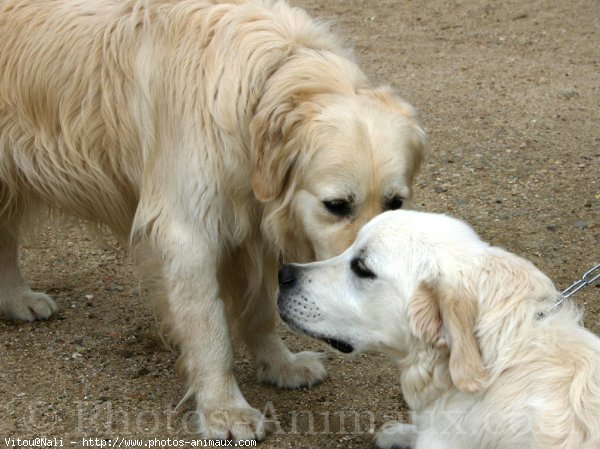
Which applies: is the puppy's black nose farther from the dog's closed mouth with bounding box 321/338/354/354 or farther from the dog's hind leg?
the dog's hind leg

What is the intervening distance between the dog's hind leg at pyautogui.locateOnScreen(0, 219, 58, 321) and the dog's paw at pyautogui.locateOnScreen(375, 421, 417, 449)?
6.36 ft

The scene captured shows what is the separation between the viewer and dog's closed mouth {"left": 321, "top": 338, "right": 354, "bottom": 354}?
3.57 metres

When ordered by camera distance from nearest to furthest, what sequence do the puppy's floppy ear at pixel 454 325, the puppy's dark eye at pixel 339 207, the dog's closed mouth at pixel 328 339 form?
the puppy's floppy ear at pixel 454 325 < the dog's closed mouth at pixel 328 339 < the puppy's dark eye at pixel 339 207

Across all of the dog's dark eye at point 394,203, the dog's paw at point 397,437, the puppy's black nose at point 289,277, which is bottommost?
the dog's paw at point 397,437

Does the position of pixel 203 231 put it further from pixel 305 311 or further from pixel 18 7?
pixel 18 7

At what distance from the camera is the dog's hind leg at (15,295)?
5.01 m

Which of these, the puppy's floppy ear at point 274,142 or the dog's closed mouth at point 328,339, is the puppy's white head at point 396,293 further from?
the puppy's floppy ear at point 274,142

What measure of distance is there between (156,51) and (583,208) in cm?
311

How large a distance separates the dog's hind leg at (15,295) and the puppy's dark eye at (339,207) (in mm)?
1951

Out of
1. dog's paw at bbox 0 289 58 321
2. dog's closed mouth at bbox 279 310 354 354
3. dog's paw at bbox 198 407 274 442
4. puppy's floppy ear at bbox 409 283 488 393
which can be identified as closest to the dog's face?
dog's closed mouth at bbox 279 310 354 354

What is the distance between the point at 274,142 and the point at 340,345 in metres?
0.79

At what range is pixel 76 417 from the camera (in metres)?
4.19

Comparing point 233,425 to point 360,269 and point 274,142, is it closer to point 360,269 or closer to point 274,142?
point 360,269

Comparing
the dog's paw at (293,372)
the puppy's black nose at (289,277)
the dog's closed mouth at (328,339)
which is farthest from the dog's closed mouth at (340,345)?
the dog's paw at (293,372)
